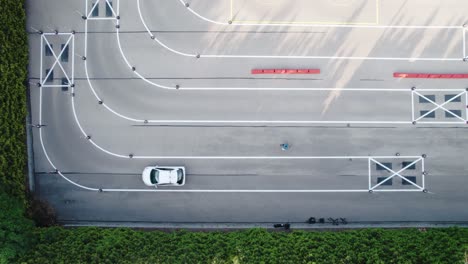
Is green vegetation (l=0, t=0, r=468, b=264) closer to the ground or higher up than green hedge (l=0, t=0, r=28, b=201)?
closer to the ground

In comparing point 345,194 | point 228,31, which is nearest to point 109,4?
point 228,31

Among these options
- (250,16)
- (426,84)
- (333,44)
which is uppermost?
(250,16)

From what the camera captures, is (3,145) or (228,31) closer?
(3,145)

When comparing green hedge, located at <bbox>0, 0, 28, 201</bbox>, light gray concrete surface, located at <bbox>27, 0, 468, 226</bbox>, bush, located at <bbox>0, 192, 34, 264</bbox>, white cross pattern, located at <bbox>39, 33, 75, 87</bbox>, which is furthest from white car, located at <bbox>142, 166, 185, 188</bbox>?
white cross pattern, located at <bbox>39, 33, 75, 87</bbox>

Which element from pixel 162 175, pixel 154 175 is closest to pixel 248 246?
pixel 162 175

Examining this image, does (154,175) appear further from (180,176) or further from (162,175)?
(180,176)

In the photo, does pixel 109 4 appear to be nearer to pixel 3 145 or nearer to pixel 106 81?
pixel 106 81

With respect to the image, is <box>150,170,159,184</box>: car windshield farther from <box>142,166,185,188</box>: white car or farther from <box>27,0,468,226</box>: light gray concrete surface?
<box>27,0,468,226</box>: light gray concrete surface
